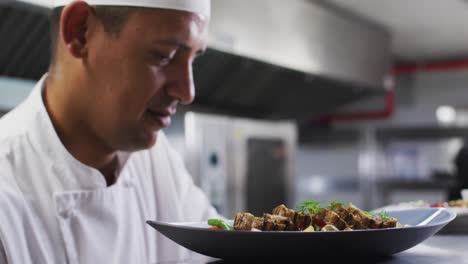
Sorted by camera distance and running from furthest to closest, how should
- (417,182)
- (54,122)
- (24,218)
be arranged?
(417,182)
(54,122)
(24,218)

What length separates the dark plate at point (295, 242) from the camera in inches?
28.2

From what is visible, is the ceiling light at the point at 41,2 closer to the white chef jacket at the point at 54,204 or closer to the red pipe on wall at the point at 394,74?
the white chef jacket at the point at 54,204

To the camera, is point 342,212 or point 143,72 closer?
point 342,212

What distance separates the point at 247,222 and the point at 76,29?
2.52 ft

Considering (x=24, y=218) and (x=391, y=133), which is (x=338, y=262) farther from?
(x=391, y=133)

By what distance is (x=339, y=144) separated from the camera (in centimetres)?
805

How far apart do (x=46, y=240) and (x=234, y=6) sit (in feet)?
9.99

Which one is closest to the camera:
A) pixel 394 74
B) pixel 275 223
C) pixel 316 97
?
pixel 275 223

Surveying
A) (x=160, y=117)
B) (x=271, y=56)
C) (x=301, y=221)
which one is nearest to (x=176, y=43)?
(x=160, y=117)

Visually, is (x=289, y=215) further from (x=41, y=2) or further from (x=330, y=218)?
(x=41, y=2)

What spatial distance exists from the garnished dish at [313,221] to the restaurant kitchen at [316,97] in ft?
7.34

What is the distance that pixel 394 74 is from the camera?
7918 mm

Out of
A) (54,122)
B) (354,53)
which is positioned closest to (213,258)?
(54,122)

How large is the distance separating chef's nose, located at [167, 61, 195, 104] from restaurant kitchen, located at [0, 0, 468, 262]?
174 cm
